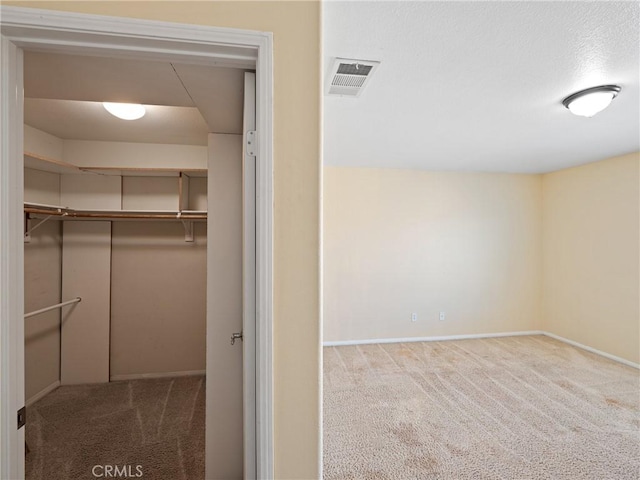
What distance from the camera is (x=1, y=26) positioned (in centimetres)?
80

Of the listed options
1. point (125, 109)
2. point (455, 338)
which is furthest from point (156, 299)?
point (455, 338)

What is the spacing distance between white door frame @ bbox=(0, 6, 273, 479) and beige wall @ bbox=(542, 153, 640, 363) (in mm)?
4689

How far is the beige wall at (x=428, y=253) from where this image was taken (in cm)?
442

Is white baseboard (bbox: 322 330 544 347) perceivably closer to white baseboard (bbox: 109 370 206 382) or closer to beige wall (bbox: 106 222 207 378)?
white baseboard (bbox: 109 370 206 382)

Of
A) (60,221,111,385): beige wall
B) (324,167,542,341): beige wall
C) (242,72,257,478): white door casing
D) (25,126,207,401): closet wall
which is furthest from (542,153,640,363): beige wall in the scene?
(60,221,111,385): beige wall

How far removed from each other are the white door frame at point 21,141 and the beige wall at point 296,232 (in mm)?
27

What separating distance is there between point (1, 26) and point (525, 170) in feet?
17.9

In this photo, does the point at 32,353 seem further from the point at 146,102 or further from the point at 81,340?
the point at 146,102

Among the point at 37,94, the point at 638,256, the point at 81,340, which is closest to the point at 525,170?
the point at 638,256

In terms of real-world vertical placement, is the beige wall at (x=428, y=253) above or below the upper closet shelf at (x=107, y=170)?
below

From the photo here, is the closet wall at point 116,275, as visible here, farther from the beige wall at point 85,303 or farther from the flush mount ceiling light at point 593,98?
the flush mount ceiling light at point 593,98

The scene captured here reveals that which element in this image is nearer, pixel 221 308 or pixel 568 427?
pixel 221 308

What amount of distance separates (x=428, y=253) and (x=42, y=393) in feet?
15.7

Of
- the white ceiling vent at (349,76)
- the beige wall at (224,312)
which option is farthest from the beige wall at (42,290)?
the white ceiling vent at (349,76)
